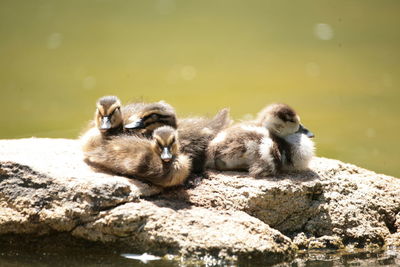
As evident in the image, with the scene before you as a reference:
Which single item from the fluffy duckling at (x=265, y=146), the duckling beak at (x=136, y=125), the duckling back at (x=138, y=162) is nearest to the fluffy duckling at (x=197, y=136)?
the fluffy duckling at (x=265, y=146)

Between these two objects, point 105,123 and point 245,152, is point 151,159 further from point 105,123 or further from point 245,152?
point 245,152

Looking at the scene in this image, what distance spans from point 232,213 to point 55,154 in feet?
4.76

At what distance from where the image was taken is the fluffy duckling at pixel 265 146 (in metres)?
5.58

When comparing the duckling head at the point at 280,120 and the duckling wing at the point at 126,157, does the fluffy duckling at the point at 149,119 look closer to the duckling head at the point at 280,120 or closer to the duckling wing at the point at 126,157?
the duckling wing at the point at 126,157

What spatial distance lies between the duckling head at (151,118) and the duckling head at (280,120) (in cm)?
73

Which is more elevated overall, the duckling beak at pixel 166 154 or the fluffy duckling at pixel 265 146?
the fluffy duckling at pixel 265 146

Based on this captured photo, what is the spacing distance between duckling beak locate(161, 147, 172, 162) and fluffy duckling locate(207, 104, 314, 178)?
69 centimetres

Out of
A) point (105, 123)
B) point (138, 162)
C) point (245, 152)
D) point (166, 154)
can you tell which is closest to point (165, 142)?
point (166, 154)

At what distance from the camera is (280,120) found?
230 inches

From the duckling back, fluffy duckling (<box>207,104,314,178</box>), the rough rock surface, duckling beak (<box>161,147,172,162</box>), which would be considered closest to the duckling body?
fluffy duckling (<box>207,104,314,178</box>)

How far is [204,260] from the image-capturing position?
471 centimetres

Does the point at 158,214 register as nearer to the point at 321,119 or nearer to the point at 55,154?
the point at 55,154

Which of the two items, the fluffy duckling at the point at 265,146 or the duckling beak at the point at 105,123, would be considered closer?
the duckling beak at the point at 105,123

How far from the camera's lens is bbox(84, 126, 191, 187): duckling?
5.13m
